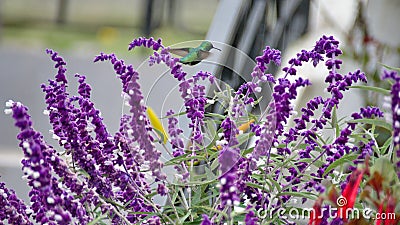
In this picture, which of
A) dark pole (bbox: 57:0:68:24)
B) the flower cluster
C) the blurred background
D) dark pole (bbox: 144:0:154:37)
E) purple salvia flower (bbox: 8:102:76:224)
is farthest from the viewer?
dark pole (bbox: 57:0:68:24)

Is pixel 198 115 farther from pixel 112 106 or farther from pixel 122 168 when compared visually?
pixel 112 106

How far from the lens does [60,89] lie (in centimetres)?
80

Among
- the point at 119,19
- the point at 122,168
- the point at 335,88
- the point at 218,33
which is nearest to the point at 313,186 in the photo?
the point at 335,88

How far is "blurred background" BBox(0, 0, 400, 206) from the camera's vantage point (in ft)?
5.19

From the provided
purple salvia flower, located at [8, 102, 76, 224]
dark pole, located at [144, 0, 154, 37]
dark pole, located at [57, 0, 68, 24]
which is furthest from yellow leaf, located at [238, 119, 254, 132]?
dark pole, located at [57, 0, 68, 24]

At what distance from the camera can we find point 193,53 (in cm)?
81

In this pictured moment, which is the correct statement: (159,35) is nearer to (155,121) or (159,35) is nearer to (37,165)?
(155,121)

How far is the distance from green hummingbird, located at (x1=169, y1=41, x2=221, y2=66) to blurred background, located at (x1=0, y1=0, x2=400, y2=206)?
0.02 metres

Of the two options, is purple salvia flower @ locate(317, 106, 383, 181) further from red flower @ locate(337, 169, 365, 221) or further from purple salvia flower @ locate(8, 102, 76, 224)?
purple salvia flower @ locate(8, 102, 76, 224)

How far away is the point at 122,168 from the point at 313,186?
0.22 metres

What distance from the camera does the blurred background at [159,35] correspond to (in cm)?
158

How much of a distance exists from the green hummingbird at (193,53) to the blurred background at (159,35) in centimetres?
2

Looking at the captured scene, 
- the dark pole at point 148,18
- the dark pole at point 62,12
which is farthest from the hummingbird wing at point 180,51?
the dark pole at point 62,12

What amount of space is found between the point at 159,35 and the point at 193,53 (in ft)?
13.7
